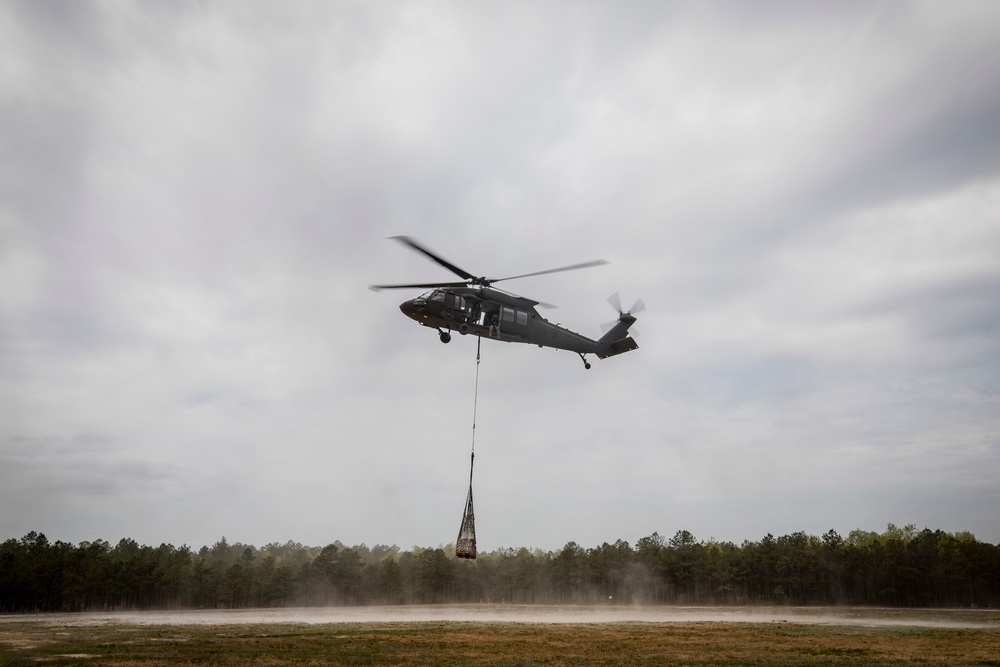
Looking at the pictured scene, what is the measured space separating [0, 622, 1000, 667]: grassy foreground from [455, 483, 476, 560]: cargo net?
15.7 feet

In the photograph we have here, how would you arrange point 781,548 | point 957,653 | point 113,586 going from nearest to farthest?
point 957,653
point 113,586
point 781,548

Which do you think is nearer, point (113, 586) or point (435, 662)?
point (435, 662)

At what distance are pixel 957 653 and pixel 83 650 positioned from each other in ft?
151

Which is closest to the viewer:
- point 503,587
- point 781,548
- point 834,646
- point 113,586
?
point 834,646

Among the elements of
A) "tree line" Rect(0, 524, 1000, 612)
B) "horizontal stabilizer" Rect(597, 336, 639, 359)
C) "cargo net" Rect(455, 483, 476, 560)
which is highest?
"horizontal stabilizer" Rect(597, 336, 639, 359)

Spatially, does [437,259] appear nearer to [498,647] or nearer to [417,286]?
[417,286]

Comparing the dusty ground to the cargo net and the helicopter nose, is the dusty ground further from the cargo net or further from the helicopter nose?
the helicopter nose

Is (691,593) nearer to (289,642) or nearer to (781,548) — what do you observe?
(781,548)

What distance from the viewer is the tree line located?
342 feet

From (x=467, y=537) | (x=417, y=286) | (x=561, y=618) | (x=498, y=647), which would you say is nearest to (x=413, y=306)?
(x=417, y=286)

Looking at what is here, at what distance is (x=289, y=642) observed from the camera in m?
38.1

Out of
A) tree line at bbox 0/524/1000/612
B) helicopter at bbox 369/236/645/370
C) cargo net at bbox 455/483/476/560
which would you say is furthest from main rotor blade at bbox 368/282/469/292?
tree line at bbox 0/524/1000/612

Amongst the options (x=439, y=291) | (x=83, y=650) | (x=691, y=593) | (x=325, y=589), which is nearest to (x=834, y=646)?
(x=439, y=291)

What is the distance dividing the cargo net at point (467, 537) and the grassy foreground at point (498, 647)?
15.7 ft
